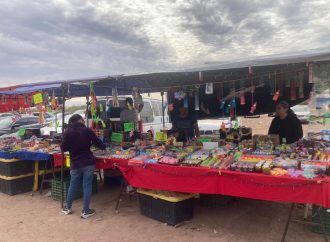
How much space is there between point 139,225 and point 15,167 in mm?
3298

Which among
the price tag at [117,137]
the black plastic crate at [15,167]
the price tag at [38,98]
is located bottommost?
the black plastic crate at [15,167]

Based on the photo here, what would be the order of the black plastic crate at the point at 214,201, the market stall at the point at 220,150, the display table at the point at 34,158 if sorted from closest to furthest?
the market stall at the point at 220,150 < the black plastic crate at the point at 214,201 < the display table at the point at 34,158

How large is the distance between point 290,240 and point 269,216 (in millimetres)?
802

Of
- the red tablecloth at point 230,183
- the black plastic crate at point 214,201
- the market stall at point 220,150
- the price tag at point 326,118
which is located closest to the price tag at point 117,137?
the market stall at point 220,150

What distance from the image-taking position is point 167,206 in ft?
14.1

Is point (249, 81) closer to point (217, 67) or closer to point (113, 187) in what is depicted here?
point (217, 67)

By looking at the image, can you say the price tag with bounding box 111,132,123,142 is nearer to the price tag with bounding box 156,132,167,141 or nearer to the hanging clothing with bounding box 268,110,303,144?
the price tag with bounding box 156,132,167,141

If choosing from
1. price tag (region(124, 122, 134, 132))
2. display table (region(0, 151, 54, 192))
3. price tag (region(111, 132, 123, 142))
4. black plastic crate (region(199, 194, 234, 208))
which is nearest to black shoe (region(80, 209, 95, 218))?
display table (region(0, 151, 54, 192))

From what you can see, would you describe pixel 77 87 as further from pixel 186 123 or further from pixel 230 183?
pixel 230 183

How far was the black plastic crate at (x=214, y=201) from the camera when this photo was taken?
16.2 ft

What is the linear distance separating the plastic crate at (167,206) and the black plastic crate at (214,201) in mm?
529

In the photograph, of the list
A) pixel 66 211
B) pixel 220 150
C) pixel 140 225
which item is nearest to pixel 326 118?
pixel 220 150

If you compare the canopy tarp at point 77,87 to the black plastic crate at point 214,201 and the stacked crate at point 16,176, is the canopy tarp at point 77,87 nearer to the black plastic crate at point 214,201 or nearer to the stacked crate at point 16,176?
the stacked crate at point 16,176

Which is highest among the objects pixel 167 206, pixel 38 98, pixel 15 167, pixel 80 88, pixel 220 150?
pixel 80 88
